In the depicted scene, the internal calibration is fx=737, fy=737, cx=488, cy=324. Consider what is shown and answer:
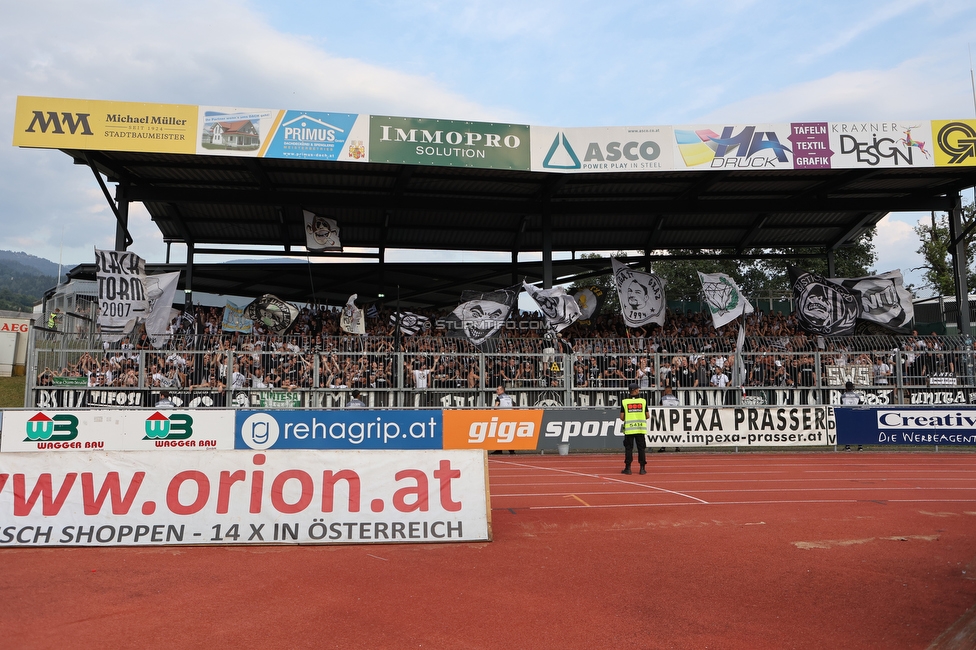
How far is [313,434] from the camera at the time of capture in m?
17.8

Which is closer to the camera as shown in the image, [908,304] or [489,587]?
[489,587]

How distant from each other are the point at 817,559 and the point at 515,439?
1185cm

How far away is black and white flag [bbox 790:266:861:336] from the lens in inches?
1006

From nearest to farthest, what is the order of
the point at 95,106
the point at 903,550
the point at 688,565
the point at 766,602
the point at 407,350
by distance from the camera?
the point at 766,602 → the point at 688,565 → the point at 903,550 → the point at 95,106 → the point at 407,350

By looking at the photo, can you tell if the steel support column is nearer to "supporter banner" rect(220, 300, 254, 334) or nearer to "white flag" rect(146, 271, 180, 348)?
"supporter banner" rect(220, 300, 254, 334)

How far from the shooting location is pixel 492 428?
1953 centimetres

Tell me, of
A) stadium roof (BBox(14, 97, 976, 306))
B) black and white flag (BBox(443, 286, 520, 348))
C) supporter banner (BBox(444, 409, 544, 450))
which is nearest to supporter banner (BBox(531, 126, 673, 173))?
stadium roof (BBox(14, 97, 976, 306))

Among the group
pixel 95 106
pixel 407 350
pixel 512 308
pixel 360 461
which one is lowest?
pixel 360 461

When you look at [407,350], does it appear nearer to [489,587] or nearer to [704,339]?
[704,339]

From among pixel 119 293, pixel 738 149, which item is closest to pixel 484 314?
pixel 738 149

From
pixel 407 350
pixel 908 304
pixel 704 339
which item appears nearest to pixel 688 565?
pixel 407 350

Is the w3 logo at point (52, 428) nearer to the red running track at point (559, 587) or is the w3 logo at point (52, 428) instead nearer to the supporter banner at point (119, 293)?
the supporter banner at point (119, 293)

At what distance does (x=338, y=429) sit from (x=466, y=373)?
481 centimetres

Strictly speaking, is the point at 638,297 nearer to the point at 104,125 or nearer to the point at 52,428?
the point at 104,125
